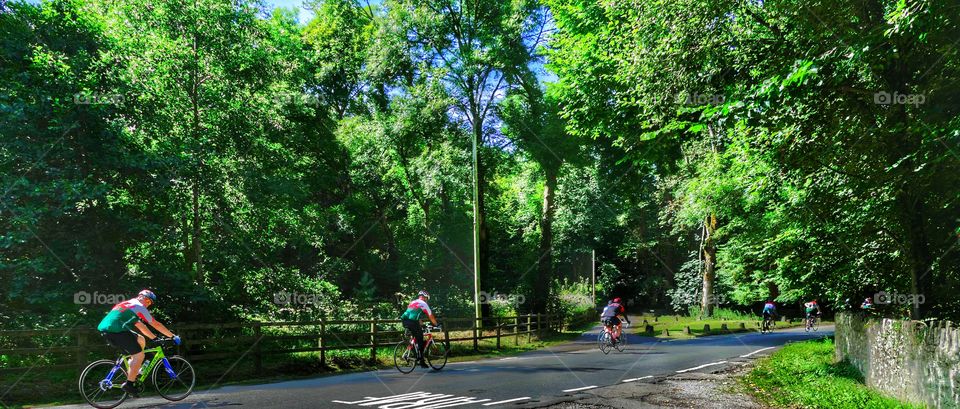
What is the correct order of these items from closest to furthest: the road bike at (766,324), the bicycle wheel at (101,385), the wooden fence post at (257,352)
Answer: the bicycle wheel at (101,385) → the wooden fence post at (257,352) → the road bike at (766,324)

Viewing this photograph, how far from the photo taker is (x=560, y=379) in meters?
12.1

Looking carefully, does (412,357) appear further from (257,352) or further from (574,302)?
(574,302)

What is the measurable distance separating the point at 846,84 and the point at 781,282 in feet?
26.9

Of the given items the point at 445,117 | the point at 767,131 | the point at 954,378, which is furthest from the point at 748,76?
the point at 445,117

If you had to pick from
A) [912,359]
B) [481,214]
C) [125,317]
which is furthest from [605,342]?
[125,317]

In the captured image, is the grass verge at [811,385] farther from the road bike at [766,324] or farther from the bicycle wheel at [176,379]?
the road bike at [766,324]

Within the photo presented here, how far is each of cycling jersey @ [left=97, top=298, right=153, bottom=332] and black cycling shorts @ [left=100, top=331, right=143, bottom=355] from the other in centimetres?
9

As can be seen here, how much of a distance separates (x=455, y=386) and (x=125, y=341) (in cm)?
547

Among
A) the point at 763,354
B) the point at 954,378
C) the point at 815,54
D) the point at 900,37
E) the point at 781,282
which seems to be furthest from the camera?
the point at 763,354

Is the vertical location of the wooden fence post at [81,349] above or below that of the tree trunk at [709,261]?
below

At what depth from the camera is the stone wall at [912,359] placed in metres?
7.77

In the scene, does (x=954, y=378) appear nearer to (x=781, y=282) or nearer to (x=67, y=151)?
(x=781, y=282)

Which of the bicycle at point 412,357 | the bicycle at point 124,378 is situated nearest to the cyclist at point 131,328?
the bicycle at point 124,378

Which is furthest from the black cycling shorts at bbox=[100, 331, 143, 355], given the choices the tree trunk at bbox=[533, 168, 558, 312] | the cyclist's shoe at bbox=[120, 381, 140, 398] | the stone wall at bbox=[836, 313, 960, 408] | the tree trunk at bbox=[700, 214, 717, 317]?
the tree trunk at bbox=[700, 214, 717, 317]
